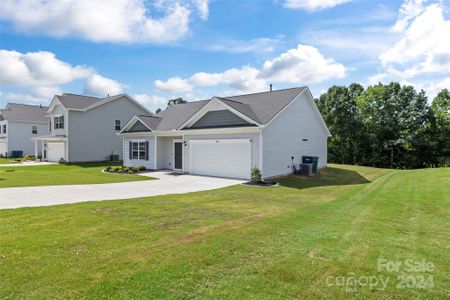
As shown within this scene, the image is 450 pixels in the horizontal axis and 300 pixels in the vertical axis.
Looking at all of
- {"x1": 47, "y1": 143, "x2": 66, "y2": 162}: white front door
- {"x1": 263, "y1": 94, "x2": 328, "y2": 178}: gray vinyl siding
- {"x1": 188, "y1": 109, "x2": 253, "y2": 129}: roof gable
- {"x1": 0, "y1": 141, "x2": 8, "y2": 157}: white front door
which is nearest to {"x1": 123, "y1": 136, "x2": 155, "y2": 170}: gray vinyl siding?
{"x1": 188, "y1": 109, "x2": 253, "y2": 129}: roof gable

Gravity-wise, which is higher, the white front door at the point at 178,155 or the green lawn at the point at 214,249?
the white front door at the point at 178,155

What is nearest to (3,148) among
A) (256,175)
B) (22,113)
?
(22,113)

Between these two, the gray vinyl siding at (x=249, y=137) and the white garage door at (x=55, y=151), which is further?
the white garage door at (x=55, y=151)

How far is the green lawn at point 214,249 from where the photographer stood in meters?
3.61

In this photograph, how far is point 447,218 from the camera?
7.31 meters

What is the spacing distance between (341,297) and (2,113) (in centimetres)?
4555

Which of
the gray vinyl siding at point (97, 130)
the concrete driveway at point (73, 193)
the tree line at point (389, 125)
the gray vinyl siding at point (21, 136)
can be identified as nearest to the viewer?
the concrete driveway at point (73, 193)

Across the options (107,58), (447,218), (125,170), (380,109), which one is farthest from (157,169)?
(380,109)

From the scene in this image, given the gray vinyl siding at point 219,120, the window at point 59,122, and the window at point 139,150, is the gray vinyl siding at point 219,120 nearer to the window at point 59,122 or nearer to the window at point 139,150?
the window at point 139,150

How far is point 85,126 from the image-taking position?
28.3 m

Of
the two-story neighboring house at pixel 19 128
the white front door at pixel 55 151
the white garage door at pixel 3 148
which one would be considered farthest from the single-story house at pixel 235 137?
the white garage door at pixel 3 148

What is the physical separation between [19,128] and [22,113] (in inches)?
92.1

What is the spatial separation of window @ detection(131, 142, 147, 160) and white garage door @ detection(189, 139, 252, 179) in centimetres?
510

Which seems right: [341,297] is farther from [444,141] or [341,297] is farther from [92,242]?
[444,141]
